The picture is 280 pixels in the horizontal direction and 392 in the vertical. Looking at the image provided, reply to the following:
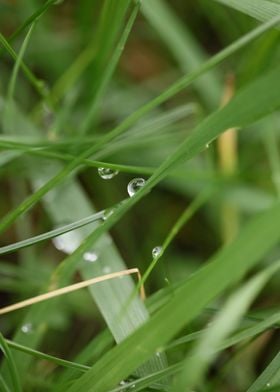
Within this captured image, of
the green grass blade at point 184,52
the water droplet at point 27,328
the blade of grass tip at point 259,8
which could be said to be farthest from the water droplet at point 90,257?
the green grass blade at point 184,52

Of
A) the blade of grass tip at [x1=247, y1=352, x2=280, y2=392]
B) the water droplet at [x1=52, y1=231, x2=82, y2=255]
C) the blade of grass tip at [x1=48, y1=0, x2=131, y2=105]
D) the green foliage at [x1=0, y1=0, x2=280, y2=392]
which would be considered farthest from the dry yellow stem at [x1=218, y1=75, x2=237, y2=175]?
the blade of grass tip at [x1=247, y1=352, x2=280, y2=392]

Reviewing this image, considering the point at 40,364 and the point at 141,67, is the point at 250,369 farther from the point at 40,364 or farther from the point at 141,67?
the point at 141,67

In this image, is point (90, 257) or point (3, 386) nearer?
point (3, 386)

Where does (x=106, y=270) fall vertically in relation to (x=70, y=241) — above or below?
below

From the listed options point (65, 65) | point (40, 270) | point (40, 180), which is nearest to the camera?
point (40, 180)

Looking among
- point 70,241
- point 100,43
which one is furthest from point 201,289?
point 100,43

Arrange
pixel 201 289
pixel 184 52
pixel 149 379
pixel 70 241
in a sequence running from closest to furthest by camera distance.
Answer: pixel 201 289
pixel 149 379
pixel 70 241
pixel 184 52

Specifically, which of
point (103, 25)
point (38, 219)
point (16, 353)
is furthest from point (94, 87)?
point (16, 353)

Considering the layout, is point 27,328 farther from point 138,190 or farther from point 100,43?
point 100,43

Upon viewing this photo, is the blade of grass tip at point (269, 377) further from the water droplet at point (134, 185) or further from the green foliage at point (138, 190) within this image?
the water droplet at point (134, 185)
